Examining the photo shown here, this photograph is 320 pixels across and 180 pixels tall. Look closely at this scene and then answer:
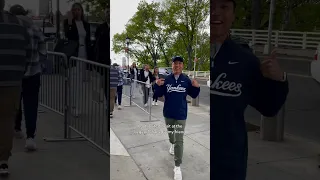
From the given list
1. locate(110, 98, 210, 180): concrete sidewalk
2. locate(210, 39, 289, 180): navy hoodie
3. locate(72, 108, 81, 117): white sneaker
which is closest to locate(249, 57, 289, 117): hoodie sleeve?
locate(210, 39, 289, 180): navy hoodie

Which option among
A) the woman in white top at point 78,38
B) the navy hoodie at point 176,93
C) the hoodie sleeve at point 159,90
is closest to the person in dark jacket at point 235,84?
the navy hoodie at point 176,93

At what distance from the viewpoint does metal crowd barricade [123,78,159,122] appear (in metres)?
1.50

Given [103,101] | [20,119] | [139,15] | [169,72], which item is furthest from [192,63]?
[20,119]

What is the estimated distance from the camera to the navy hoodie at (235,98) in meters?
1.49

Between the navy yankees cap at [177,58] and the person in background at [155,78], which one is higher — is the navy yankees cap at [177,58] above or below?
above

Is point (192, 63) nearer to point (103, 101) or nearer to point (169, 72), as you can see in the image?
point (169, 72)

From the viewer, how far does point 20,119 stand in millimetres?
1485

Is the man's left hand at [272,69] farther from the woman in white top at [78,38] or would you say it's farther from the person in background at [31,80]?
the person in background at [31,80]

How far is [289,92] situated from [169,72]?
50 cm

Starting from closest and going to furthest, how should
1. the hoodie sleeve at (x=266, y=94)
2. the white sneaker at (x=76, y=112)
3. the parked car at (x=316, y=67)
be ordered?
the parked car at (x=316, y=67)
the hoodie sleeve at (x=266, y=94)
the white sneaker at (x=76, y=112)

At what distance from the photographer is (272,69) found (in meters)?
1.46

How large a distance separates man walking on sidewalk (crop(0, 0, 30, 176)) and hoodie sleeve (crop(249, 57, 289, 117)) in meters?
0.95

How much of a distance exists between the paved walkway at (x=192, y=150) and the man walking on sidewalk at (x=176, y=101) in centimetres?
2

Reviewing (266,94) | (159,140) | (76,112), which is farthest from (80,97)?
(266,94)
